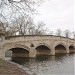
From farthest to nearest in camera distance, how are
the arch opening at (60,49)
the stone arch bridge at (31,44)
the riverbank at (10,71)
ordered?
the arch opening at (60,49)
the stone arch bridge at (31,44)
the riverbank at (10,71)

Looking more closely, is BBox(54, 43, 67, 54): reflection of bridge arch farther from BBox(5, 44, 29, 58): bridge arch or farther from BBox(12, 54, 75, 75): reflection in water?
BBox(12, 54, 75, 75): reflection in water

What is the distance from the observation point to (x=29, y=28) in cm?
4350

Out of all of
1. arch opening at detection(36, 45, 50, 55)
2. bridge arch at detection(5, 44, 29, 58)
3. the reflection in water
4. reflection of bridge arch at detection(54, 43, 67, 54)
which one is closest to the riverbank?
the reflection in water

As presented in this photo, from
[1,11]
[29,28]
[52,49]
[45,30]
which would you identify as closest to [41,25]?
[45,30]

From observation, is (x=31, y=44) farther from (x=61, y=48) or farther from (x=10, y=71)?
(x=10, y=71)

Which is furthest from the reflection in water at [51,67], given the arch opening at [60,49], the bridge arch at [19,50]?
the arch opening at [60,49]

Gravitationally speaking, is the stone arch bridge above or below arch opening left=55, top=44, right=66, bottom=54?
above

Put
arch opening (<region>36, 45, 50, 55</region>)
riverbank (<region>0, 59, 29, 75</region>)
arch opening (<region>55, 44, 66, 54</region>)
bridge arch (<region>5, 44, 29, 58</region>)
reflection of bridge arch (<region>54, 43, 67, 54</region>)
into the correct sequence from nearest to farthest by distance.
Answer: riverbank (<region>0, 59, 29, 75</region>), bridge arch (<region>5, 44, 29, 58</region>), arch opening (<region>36, 45, 50, 55</region>), reflection of bridge arch (<region>54, 43, 67, 54</region>), arch opening (<region>55, 44, 66, 54</region>)

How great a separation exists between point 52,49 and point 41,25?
1904 centimetres

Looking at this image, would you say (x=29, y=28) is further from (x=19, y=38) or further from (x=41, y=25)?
(x=19, y=38)

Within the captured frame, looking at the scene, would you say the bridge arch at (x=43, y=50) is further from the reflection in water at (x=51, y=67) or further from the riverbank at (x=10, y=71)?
the riverbank at (x=10, y=71)

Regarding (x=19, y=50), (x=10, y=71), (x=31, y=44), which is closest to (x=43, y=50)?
(x=19, y=50)

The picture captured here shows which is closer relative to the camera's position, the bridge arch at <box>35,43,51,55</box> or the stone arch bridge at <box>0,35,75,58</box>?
the stone arch bridge at <box>0,35,75,58</box>

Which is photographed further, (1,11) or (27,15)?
(27,15)
